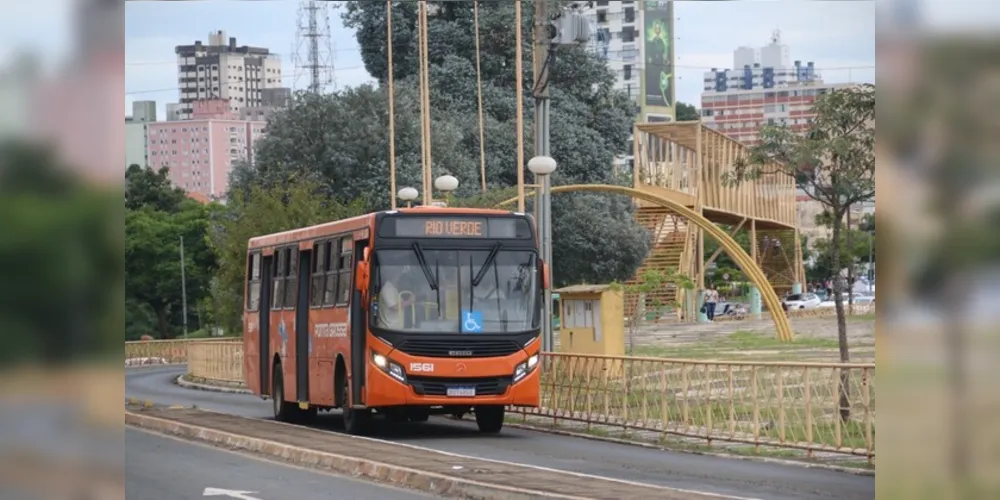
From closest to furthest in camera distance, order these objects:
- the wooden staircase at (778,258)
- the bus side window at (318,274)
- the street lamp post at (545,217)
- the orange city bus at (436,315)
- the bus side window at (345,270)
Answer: the orange city bus at (436,315)
the bus side window at (345,270)
the bus side window at (318,274)
the street lamp post at (545,217)
the wooden staircase at (778,258)

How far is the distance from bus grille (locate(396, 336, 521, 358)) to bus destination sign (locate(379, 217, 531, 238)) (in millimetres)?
1449

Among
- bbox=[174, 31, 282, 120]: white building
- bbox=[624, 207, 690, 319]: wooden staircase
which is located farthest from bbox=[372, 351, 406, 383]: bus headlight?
bbox=[624, 207, 690, 319]: wooden staircase

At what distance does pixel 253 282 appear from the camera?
83.7ft

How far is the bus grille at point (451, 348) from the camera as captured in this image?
18.9 m

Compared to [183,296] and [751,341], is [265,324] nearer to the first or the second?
[751,341]

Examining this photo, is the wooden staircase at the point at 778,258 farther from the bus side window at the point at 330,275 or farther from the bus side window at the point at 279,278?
the bus side window at the point at 330,275

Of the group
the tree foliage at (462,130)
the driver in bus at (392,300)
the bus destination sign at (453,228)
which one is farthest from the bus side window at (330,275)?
the tree foliage at (462,130)

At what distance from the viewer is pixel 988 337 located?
346cm

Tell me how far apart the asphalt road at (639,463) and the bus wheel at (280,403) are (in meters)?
0.53

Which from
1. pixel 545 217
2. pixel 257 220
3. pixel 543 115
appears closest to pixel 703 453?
pixel 545 217

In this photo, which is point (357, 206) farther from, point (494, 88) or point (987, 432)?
point (987, 432)

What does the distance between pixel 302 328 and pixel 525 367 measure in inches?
179

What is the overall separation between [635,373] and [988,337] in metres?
15.4

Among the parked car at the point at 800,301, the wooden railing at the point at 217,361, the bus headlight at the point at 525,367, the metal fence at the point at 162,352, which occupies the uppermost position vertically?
the bus headlight at the point at 525,367
